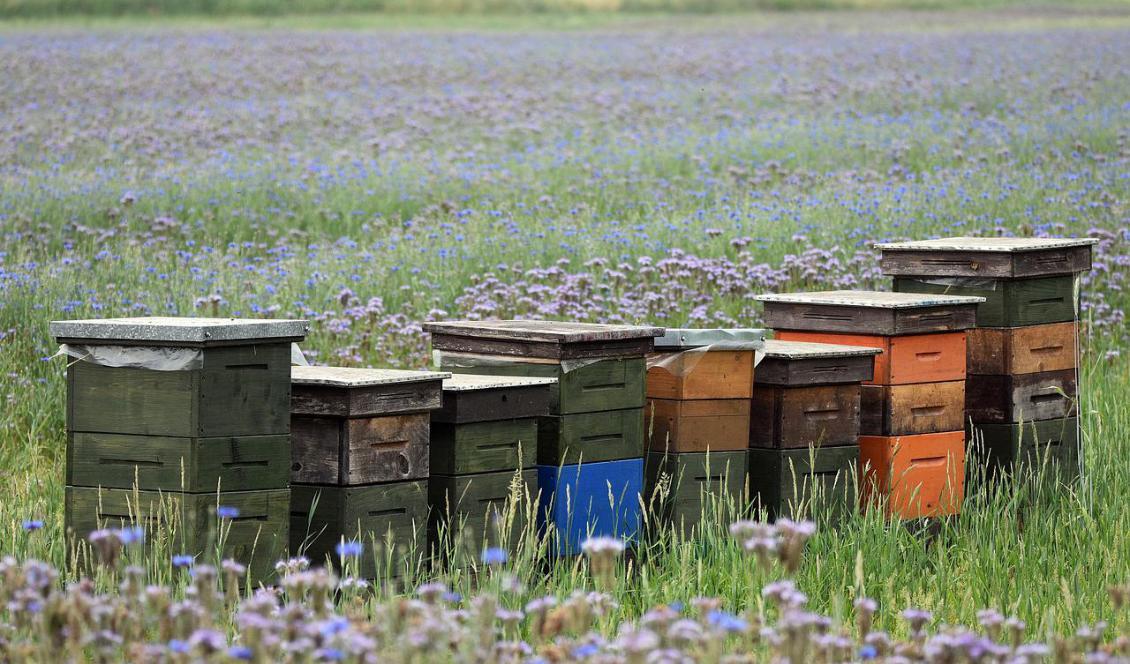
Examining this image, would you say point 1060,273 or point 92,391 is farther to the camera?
point 1060,273

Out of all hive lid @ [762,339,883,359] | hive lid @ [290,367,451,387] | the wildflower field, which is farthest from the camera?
hive lid @ [762,339,883,359]

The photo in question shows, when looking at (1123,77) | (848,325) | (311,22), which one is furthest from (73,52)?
(848,325)

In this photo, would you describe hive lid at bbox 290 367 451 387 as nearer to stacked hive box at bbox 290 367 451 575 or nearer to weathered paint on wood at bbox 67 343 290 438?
stacked hive box at bbox 290 367 451 575

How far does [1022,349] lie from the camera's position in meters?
6.38

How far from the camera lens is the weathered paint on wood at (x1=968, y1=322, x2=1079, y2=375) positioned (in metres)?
6.34

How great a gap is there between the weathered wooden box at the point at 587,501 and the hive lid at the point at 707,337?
0.48 metres

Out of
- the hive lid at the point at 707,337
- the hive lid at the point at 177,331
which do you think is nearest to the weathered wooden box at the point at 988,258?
the hive lid at the point at 707,337

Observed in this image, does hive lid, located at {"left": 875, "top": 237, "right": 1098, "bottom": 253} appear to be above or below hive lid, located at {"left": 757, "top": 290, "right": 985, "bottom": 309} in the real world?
above

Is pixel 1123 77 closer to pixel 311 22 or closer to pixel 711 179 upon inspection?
pixel 711 179

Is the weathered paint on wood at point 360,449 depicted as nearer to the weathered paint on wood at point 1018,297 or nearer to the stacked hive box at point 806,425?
the stacked hive box at point 806,425

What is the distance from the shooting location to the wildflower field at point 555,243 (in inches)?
120

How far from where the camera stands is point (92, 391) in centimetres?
454

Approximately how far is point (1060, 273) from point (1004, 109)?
47.3ft

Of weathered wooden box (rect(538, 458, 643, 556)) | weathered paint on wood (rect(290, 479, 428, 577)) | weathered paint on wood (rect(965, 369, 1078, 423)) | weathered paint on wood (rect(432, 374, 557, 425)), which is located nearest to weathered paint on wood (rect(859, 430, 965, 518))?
weathered paint on wood (rect(965, 369, 1078, 423))
